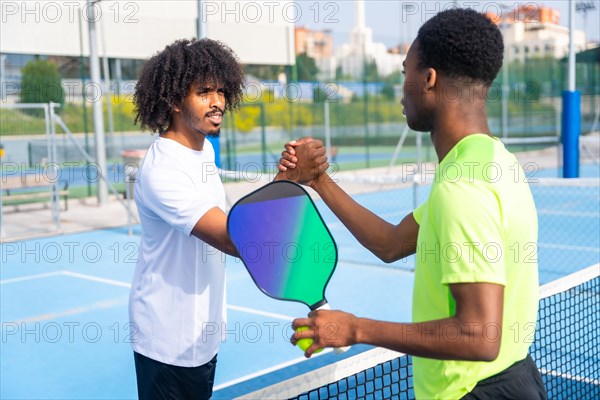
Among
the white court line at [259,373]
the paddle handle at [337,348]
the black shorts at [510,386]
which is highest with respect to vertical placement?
the paddle handle at [337,348]

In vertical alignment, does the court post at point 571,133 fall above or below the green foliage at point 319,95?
below

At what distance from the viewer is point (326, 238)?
7.12 ft

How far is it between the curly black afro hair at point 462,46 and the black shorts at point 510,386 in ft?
2.46

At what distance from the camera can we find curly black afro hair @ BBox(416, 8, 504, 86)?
69.8 inches

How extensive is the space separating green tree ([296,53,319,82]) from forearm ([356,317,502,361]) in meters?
22.1

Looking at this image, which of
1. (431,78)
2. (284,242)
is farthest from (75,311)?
(431,78)

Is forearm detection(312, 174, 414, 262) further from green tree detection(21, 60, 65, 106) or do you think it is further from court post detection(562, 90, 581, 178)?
green tree detection(21, 60, 65, 106)

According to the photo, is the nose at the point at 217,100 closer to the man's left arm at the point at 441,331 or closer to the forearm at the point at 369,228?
the forearm at the point at 369,228

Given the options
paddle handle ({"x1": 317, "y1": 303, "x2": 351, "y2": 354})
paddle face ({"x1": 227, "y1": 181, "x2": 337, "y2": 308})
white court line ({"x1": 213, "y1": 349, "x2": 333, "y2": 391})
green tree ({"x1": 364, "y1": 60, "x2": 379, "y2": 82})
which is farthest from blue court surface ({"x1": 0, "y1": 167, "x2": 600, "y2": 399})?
green tree ({"x1": 364, "y1": 60, "x2": 379, "y2": 82})

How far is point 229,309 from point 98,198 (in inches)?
356

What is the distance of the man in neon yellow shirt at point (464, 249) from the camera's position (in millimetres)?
1622

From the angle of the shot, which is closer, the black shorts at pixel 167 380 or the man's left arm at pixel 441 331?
the man's left arm at pixel 441 331

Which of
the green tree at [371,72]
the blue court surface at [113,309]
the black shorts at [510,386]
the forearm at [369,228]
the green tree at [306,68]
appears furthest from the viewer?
the green tree at [371,72]

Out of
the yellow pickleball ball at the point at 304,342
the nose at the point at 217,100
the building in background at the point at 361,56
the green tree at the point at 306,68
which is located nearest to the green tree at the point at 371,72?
the building in background at the point at 361,56
